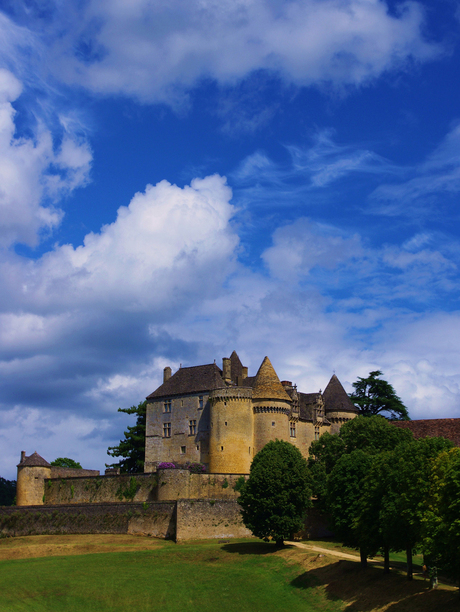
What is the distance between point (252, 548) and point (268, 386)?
20.4 m

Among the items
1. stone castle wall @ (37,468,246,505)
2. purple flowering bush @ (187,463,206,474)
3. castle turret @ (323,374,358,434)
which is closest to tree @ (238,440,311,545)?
stone castle wall @ (37,468,246,505)

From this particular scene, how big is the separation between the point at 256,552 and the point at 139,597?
12.6 meters

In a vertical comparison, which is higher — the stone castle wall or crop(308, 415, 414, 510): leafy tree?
crop(308, 415, 414, 510): leafy tree

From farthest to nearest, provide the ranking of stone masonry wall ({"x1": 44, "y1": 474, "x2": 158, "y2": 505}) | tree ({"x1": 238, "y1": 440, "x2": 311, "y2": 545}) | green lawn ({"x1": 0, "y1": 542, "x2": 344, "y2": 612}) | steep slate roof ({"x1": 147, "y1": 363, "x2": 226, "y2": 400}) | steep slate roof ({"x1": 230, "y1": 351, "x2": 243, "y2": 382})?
steep slate roof ({"x1": 230, "y1": 351, "x2": 243, "y2": 382})
steep slate roof ({"x1": 147, "y1": 363, "x2": 226, "y2": 400})
stone masonry wall ({"x1": 44, "y1": 474, "x2": 158, "y2": 505})
tree ({"x1": 238, "y1": 440, "x2": 311, "y2": 545})
green lawn ({"x1": 0, "y1": 542, "x2": 344, "y2": 612})

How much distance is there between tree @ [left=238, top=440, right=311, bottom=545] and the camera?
52.8 meters

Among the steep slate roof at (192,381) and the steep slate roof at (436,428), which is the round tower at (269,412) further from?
the steep slate roof at (436,428)

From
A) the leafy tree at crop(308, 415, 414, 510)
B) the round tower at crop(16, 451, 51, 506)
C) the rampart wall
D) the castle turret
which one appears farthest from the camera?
the castle turret

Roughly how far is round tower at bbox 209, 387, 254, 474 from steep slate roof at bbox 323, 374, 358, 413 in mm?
12614

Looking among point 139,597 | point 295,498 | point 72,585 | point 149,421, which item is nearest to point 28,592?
point 72,585

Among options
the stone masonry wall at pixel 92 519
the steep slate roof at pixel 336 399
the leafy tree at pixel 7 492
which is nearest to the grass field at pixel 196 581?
the stone masonry wall at pixel 92 519

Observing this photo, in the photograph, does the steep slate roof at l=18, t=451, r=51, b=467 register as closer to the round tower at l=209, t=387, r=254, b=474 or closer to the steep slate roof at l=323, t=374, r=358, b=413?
the round tower at l=209, t=387, r=254, b=474

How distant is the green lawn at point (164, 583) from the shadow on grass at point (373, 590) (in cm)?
66

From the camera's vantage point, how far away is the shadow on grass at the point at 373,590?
34.0 m

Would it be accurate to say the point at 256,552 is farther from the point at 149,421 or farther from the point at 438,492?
the point at 149,421
